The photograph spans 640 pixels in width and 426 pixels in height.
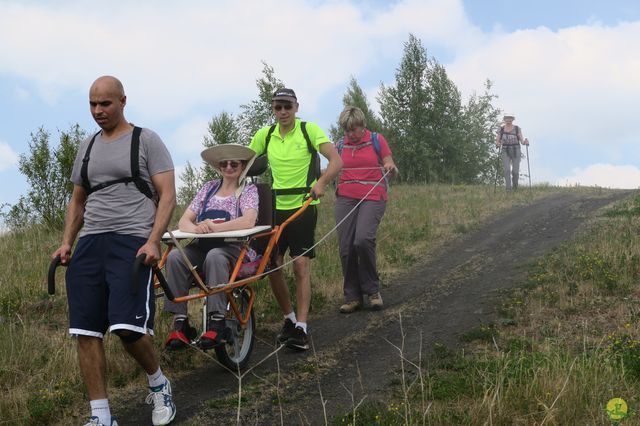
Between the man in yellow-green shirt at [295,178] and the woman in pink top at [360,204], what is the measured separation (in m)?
1.54

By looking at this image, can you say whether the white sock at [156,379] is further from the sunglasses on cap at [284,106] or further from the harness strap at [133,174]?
the sunglasses on cap at [284,106]

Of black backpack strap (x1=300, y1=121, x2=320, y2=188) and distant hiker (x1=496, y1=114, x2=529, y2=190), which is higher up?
distant hiker (x1=496, y1=114, x2=529, y2=190)

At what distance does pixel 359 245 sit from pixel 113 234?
4188mm

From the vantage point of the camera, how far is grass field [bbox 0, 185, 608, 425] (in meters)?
4.27

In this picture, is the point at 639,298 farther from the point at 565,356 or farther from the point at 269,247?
the point at 269,247

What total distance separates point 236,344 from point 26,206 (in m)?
12.4

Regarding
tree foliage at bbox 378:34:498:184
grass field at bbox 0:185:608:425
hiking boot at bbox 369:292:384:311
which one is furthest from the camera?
tree foliage at bbox 378:34:498:184

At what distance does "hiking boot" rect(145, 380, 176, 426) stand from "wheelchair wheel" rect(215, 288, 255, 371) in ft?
2.97

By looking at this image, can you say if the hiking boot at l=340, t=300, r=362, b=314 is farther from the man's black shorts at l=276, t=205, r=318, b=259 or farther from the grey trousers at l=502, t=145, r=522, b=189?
the grey trousers at l=502, t=145, r=522, b=189

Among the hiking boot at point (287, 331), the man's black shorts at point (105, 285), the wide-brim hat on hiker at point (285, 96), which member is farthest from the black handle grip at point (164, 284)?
the wide-brim hat on hiker at point (285, 96)

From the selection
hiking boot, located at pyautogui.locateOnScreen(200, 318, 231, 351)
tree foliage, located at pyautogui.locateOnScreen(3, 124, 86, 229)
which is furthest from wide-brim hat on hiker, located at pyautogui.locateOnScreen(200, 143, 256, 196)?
tree foliage, located at pyautogui.locateOnScreen(3, 124, 86, 229)

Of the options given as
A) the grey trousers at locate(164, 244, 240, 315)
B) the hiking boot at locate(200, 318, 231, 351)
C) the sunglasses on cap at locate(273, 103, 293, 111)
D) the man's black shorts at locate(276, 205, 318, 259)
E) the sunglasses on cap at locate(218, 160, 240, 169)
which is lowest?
the hiking boot at locate(200, 318, 231, 351)

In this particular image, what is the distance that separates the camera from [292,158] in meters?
6.73

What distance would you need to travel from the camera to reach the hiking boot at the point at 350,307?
8.33 metres
